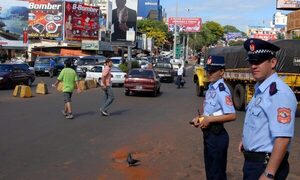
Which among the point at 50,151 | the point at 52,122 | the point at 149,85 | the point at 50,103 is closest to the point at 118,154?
the point at 50,151

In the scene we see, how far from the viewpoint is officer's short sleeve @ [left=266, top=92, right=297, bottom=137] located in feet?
11.1

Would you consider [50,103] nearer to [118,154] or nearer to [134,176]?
[118,154]

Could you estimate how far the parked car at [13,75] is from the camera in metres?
27.6

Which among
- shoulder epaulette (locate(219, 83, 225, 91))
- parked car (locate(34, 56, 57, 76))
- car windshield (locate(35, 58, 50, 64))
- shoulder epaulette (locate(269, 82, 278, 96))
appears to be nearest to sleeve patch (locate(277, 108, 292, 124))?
shoulder epaulette (locate(269, 82, 278, 96))

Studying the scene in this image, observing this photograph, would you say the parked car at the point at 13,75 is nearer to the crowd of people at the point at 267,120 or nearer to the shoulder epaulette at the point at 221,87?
the shoulder epaulette at the point at 221,87

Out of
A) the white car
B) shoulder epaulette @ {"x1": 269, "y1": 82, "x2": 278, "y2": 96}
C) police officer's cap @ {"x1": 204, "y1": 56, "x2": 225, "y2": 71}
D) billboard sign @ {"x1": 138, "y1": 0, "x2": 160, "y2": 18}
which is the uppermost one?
billboard sign @ {"x1": 138, "y1": 0, "x2": 160, "y2": 18}

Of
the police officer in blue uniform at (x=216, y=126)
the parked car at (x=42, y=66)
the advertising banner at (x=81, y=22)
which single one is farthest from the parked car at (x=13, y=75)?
the advertising banner at (x=81, y=22)

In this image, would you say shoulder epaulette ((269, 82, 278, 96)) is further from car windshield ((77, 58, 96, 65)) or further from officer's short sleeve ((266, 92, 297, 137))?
car windshield ((77, 58, 96, 65))

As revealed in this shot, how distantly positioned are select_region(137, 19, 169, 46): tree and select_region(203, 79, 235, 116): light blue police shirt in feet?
415

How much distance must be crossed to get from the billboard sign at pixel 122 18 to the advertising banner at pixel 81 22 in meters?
9.68

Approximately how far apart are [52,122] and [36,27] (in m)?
66.9

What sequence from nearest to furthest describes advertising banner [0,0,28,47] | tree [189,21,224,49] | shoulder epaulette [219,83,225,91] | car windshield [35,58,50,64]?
1. shoulder epaulette [219,83,225,91]
2. car windshield [35,58,50,64]
3. advertising banner [0,0,28,47]
4. tree [189,21,224,49]

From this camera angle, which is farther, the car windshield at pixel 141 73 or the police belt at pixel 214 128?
the car windshield at pixel 141 73

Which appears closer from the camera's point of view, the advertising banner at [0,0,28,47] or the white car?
the white car
